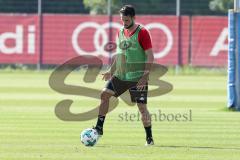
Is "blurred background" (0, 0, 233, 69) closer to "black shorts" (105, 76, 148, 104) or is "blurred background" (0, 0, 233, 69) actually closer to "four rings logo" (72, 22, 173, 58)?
"four rings logo" (72, 22, 173, 58)

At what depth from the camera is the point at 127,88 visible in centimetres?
1518

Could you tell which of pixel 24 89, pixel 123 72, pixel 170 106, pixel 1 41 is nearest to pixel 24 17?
pixel 1 41

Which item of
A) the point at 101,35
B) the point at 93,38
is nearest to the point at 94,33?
the point at 93,38

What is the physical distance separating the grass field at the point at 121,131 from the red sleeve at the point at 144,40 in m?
→ 1.59

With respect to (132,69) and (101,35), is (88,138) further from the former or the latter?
(101,35)

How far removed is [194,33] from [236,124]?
22.9 metres

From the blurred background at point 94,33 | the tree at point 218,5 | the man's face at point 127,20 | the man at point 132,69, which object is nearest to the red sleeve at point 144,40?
the man at point 132,69

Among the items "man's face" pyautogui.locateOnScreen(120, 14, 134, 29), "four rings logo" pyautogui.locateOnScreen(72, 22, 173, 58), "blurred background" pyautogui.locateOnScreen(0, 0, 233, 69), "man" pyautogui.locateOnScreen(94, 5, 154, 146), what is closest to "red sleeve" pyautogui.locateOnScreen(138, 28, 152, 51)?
"man" pyautogui.locateOnScreen(94, 5, 154, 146)

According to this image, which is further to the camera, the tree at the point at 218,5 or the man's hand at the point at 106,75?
the tree at the point at 218,5

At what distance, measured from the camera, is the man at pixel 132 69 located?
14.8 metres

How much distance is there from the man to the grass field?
53cm

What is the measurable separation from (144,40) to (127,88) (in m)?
0.88

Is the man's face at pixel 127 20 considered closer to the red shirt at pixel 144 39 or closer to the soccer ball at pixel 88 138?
the red shirt at pixel 144 39

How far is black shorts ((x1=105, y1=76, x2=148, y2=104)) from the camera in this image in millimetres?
14969
